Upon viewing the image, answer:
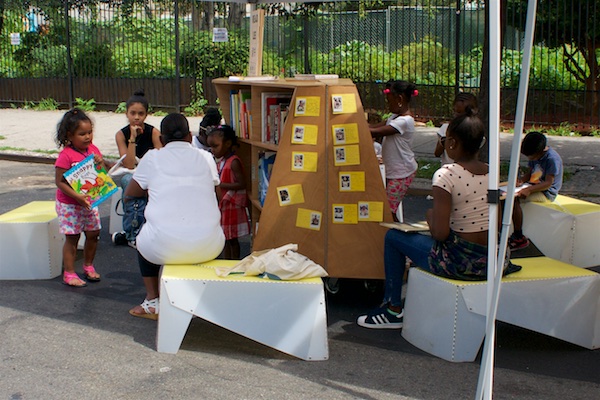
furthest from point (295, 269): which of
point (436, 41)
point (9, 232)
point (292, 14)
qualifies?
point (292, 14)

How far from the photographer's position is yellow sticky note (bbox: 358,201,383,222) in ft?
18.7

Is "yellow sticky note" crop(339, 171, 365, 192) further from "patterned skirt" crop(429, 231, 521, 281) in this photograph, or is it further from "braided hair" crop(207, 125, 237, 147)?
"braided hair" crop(207, 125, 237, 147)

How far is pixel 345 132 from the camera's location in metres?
5.65

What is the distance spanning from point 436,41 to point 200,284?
10.9m

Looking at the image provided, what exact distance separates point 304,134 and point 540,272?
1.87 metres

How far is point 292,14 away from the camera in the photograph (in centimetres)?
1633

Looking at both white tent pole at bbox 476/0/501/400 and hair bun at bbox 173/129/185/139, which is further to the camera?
hair bun at bbox 173/129/185/139

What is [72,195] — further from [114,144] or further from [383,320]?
[114,144]

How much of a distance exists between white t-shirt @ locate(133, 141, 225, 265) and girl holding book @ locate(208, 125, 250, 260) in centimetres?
118

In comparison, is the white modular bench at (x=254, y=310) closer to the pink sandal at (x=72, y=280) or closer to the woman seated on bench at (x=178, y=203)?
the woman seated on bench at (x=178, y=203)

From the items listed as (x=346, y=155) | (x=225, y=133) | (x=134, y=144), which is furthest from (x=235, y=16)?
(x=346, y=155)

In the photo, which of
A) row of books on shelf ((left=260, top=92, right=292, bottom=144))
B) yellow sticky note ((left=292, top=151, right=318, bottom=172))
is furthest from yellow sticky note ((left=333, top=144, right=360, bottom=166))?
row of books on shelf ((left=260, top=92, right=292, bottom=144))

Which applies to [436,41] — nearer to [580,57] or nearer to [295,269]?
[580,57]

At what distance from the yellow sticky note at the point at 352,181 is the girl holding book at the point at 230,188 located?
3.96 feet
